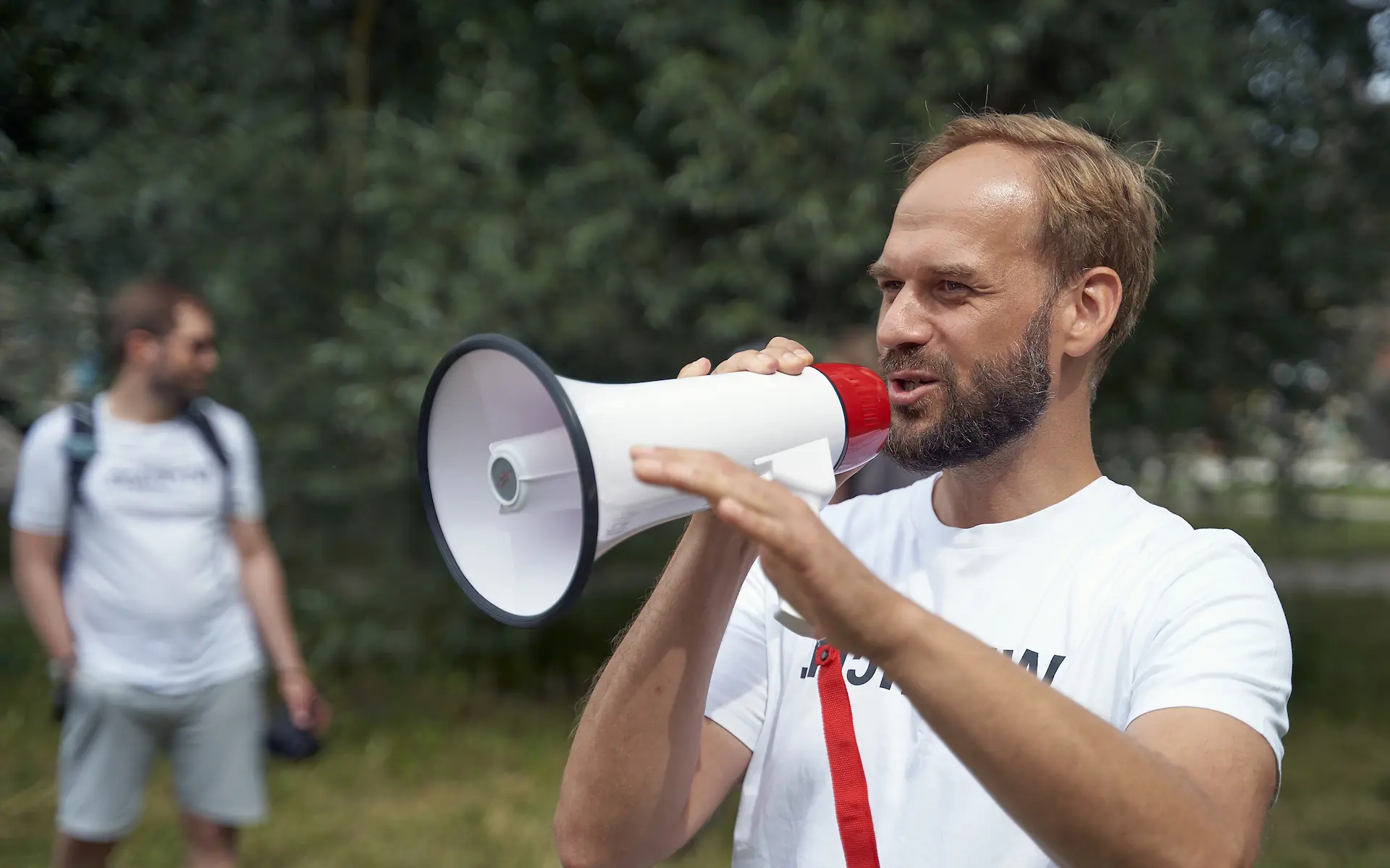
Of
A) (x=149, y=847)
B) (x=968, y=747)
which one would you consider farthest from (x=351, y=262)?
(x=968, y=747)

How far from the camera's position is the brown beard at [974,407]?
5.30ft

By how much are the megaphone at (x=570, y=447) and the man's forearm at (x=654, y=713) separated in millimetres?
121

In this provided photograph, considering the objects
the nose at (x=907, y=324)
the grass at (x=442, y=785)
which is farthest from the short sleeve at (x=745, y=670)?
the grass at (x=442, y=785)

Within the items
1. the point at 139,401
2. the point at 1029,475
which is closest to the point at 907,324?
the point at 1029,475

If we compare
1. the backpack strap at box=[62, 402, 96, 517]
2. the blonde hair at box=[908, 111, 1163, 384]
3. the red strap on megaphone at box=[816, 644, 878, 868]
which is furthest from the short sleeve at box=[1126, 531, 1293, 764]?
the backpack strap at box=[62, 402, 96, 517]

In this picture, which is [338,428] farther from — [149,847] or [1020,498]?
[1020,498]

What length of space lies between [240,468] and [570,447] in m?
2.65

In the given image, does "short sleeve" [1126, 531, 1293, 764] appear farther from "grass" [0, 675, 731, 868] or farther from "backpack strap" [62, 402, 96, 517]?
"grass" [0, 675, 731, 868]

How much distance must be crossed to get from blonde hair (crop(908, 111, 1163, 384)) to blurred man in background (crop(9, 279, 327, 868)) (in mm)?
2670

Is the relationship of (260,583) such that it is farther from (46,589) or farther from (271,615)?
(46,589)

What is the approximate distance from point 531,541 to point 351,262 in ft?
18.1

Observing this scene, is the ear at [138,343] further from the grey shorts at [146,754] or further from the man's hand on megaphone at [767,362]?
the man's hand on megaphone at [767,362]

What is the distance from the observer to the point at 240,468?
3.77 meters

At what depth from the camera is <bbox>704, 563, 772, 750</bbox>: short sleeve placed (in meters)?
1.71
